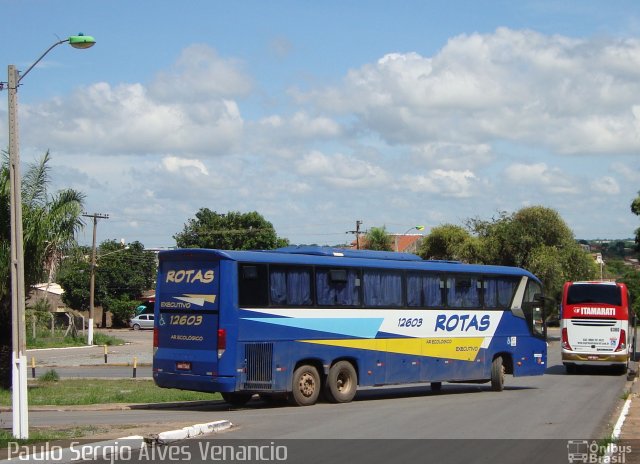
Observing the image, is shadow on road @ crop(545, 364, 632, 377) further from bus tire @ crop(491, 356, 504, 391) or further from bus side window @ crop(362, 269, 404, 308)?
bus side window @ crop(362, 269, 404, 308)

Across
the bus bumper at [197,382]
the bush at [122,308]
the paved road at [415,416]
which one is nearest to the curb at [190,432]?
the paved road at [415,416]

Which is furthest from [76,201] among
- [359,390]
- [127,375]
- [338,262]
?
[127,375]

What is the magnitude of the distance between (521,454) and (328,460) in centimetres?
288

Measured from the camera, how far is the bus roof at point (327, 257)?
19.2 meters

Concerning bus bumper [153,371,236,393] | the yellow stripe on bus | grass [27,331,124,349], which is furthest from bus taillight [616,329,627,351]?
grass [27,331,124,349]

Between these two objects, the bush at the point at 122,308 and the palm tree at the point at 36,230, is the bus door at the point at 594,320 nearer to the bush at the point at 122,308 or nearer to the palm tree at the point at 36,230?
the palm tree at the point at 36,230

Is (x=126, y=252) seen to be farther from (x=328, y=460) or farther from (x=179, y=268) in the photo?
(x=328, y=460)

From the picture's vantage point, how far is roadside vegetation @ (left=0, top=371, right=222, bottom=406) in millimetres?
21766

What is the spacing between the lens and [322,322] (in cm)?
2053

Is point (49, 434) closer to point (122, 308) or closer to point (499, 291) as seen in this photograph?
point (499, 291)

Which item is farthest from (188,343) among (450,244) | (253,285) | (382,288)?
(450,244)

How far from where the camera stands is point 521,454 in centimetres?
1273

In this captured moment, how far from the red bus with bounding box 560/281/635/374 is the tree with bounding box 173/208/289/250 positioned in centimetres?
6462

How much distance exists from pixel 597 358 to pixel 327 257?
16211mm
